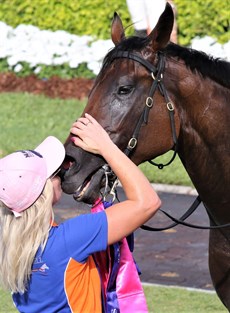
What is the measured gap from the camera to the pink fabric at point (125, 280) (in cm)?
452

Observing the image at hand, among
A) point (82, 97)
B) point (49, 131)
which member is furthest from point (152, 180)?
point (82, 97)

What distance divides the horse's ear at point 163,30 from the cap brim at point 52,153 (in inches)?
31.1

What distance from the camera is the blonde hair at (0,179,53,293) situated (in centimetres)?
413

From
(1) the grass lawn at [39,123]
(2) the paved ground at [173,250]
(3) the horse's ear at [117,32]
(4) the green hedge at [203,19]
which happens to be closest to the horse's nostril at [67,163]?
(3) the horse's ear at [117,32]

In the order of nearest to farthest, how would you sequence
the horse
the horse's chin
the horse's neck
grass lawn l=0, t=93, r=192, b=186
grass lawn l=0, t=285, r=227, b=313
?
the horse's chin
the horse
the horse's neck
grass lawn l=0, t=285, r=227, b=313
grass lawn l=0, t=93, r=192, b=186

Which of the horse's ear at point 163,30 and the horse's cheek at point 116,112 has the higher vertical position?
the horse's ear at point 163,30

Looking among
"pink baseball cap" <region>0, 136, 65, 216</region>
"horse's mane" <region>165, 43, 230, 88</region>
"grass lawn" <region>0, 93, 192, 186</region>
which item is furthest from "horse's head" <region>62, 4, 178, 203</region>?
"grass lawn" <region>0, 93, 192, 186</region>

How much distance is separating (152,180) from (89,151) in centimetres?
641

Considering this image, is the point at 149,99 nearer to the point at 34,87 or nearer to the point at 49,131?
the point at 49,131

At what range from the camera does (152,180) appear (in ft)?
36.0

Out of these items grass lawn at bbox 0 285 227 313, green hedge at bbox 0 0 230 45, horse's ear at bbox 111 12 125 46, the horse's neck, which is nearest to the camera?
the horse's neck

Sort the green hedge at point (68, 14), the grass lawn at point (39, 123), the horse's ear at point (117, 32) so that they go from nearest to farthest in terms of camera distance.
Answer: the horse's ear at point (117, 32)
the grass lawn at point (39, 123)
the green hedge at point (68, 14)

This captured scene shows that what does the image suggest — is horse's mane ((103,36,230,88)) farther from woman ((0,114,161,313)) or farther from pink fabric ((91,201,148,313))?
pink fabric ((91,201,148,313))

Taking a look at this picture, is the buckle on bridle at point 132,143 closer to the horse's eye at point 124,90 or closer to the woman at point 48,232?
the horse's eye at point 124,90
